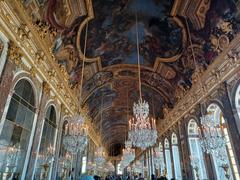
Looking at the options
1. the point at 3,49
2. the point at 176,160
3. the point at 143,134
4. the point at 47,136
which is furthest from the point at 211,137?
the point at 176,160

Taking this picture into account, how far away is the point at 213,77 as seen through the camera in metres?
9.14

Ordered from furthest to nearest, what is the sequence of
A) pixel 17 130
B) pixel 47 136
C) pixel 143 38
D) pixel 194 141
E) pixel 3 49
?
pixel 194 141
pixel 143 38
pixel 47 136
pixel 17 130
pixel 3 49

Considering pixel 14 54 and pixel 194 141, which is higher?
pixel 14 54

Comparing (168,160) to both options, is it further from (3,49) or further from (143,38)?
(3,49)

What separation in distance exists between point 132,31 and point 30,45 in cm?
652

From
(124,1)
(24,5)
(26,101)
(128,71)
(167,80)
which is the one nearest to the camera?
(24,5)

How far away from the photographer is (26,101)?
6.67 meters

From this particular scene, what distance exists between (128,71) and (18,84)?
10.5 m

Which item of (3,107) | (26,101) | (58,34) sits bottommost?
(3,107)

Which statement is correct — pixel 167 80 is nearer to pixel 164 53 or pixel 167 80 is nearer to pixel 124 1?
pixel 164 53

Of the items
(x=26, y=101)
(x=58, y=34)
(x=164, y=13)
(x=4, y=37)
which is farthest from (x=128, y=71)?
(x=4, y=37)

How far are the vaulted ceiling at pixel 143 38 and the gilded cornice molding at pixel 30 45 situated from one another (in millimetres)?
832

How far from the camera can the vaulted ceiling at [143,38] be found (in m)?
8.00

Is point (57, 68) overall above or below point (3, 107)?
above
